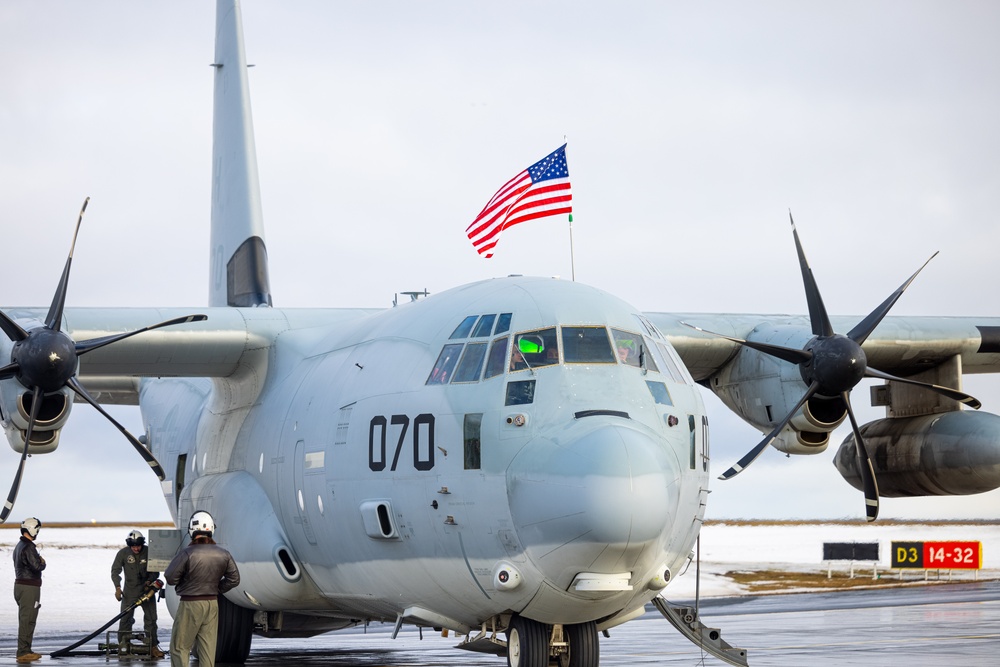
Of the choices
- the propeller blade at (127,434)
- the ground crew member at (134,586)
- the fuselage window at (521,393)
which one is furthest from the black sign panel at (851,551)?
the fuselage window at (521,393)

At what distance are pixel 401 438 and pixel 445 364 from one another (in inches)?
29.5

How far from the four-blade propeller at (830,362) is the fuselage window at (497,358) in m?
4.20

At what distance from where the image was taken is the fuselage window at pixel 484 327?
435 inches

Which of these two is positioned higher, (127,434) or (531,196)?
(531,196)

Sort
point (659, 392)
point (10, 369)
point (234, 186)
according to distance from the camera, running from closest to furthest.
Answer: point (659, 392), point (10, 369), point (234, 186)

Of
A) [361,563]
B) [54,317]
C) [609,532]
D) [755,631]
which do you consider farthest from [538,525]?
[755,631]

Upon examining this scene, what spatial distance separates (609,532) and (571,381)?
140 centimetres

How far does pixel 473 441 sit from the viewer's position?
1038cm

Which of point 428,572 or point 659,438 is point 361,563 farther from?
point 659,438

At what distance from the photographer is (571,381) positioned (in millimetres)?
10242

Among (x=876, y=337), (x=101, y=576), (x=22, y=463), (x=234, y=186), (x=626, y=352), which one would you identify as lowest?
(x=101, y=576)

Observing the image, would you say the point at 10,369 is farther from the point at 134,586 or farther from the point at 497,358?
the point at 497,358

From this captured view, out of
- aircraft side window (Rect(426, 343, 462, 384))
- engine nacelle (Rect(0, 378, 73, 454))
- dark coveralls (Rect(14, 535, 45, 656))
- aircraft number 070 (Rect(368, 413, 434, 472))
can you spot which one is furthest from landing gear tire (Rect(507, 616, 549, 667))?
dark coveralls (Rect(14, 535, 45, 656))

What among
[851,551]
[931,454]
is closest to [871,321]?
[931,454]
